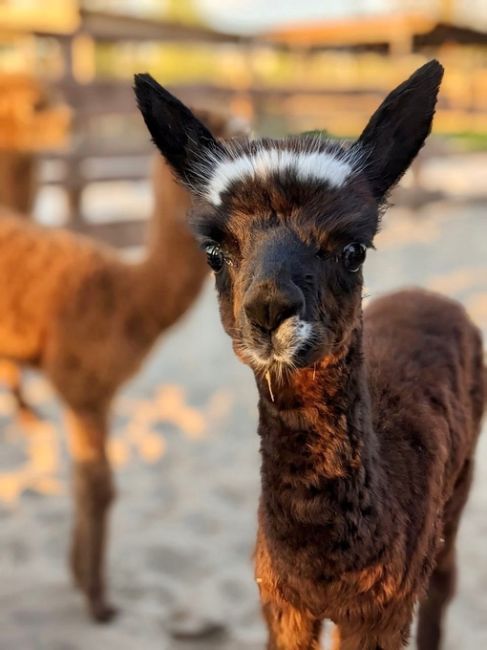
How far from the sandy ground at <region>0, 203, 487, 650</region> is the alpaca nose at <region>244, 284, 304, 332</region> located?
1.63 meters

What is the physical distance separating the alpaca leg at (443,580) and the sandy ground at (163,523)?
29 cm

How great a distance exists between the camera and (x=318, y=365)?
50.3 inches

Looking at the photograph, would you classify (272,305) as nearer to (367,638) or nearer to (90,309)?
(367,638)

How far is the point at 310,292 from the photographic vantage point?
3.88ft

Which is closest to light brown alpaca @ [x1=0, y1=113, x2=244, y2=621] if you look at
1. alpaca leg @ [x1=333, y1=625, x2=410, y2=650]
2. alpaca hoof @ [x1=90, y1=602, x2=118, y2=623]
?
alpaca hoof @ [x1=90, y1=602, x2=118, y2=623]

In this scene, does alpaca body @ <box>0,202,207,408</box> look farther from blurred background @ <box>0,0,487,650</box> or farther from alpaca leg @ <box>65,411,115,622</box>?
blurred background @ <box>0,0,487,650</box>

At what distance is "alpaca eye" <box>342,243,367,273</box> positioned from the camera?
125 centimetres

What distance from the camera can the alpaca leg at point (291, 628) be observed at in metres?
1.46

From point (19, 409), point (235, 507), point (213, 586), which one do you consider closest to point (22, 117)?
point (19, 409)

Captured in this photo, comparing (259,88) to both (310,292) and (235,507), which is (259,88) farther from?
(310,292)

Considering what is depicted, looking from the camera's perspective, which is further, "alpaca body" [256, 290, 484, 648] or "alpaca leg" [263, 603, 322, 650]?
"alpaca leg" [263, 603, 322, 650]

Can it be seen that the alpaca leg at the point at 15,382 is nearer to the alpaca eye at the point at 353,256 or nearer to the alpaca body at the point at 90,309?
the alpaca body at the point at 90,309

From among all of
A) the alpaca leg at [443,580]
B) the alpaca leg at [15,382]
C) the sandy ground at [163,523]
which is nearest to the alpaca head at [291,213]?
the alpaca leg at [443,580]

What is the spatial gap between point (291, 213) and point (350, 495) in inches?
20.8
